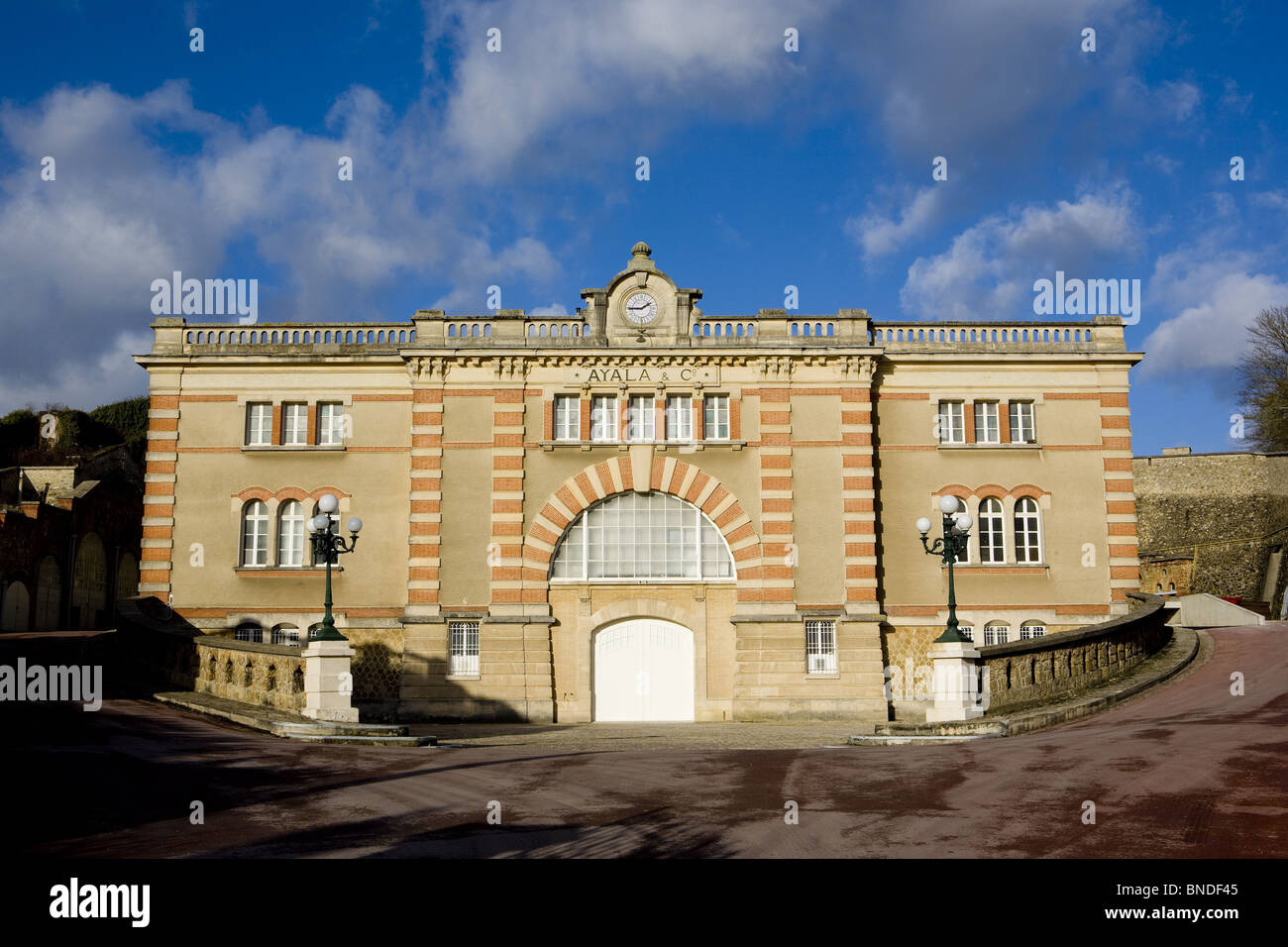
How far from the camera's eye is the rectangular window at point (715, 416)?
92.3 feet

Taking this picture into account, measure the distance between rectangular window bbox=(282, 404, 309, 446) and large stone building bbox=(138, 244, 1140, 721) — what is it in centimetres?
8

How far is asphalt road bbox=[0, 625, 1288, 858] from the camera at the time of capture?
32.5 feet

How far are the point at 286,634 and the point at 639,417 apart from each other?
10.0 m

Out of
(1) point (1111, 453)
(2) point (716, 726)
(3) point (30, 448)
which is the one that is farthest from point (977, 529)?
(3) point (30, 448)

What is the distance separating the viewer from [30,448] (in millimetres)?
53312

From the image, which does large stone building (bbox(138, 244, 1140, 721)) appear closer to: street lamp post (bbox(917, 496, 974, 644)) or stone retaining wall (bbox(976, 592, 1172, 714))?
stone retaining wall (bbox(976, 592, 1172, 714))

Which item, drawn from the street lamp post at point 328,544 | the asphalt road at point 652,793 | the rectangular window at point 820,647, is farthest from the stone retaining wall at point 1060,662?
the street lamp post at point 328,544

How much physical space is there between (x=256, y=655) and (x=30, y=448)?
3858 centimetres

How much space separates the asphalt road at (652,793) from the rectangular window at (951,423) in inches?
436

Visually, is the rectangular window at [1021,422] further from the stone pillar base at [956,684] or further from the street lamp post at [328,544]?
the street lamp post at [328,544]

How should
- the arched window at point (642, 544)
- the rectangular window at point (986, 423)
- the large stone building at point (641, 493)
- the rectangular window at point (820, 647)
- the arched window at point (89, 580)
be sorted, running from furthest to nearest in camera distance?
the arched window at point (89, 580), the rectangular window at point (986, 423), the arched window at point (642, 544), the large stone building at point (641, 493), the rectangular window at point (820, 647)

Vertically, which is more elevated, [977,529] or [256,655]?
[977,529]

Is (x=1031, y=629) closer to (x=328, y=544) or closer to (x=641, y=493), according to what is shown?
(x=641, y=493)
